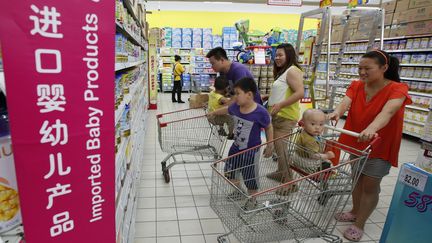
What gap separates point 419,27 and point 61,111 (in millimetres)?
7755

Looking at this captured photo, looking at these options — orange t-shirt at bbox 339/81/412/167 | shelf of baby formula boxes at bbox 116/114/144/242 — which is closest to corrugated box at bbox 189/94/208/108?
shelf of baby formula boxes at bbox 116/114/144/242

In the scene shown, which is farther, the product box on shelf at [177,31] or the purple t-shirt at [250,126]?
the product box on shelf at [177,31]

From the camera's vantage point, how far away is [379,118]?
2.24 meters

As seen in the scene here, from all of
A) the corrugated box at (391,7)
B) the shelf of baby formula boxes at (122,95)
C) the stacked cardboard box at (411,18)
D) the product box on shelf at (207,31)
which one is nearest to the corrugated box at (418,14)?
the stacked cardboard box at (411,18)

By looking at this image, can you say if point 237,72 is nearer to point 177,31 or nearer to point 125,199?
point 125,199

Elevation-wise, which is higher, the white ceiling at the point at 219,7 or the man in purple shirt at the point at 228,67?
the white ceiling at the point at 219,7

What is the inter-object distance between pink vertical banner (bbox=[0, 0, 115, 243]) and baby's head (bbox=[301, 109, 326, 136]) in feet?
5.65

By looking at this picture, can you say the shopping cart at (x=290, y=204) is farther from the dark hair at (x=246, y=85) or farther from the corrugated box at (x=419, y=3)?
the corrugated box at (x=419, y=3)

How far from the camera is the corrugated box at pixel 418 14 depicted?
20.0 feet

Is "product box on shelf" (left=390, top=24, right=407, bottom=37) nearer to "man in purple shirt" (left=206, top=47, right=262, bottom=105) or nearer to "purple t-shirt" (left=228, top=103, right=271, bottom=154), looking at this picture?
"man in purple shirt" (left=206, top=47, right=262, bottom=105)

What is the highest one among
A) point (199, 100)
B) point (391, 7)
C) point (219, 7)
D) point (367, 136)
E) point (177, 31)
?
point (219, 7)

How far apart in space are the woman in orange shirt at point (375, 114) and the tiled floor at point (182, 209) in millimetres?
530

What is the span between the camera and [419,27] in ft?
20.9

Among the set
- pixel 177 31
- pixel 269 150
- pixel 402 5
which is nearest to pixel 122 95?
pixel 269 150
